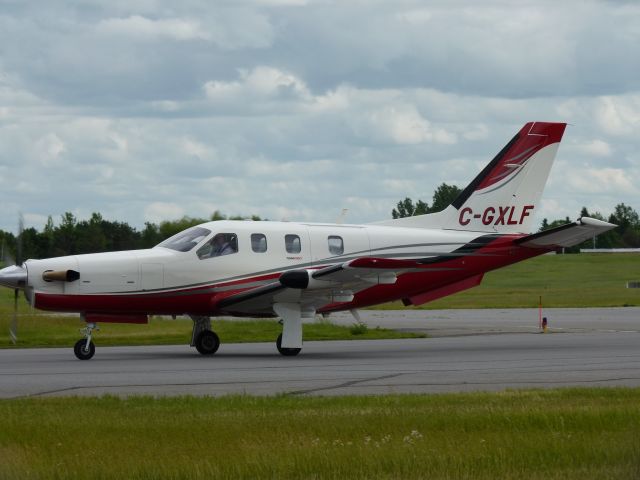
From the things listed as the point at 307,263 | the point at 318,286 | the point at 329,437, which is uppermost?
the point at 307,263

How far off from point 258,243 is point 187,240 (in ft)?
5.14

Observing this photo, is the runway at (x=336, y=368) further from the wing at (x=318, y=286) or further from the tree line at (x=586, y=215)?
the tree line at (x=586, y=215)

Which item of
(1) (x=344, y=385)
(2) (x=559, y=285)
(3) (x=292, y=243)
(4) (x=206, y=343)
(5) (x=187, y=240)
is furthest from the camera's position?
(2) (x=559, y=285)

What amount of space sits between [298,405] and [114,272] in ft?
33.9

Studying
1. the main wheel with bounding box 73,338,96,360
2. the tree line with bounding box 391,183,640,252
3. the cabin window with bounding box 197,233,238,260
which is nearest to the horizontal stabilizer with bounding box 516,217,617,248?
the cabin window with bounding box 197,233,238,260

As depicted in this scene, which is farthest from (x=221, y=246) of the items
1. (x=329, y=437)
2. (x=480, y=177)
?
(x=329, y=437)

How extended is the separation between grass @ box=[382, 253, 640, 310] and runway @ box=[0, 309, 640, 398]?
2649 cm

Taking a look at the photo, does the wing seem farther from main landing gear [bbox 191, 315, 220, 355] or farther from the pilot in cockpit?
the pilot in cockpit

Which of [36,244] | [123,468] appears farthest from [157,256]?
[123,468]

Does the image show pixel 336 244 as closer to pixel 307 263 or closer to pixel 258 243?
pixel 307 263

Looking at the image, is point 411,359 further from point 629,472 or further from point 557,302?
point 557,302

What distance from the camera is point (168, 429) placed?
39.6 feet

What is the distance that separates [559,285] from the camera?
273ft

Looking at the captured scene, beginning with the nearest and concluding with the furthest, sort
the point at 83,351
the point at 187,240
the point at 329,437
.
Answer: the point at 329,437 → the point at 83,351 → the point at 187,240
